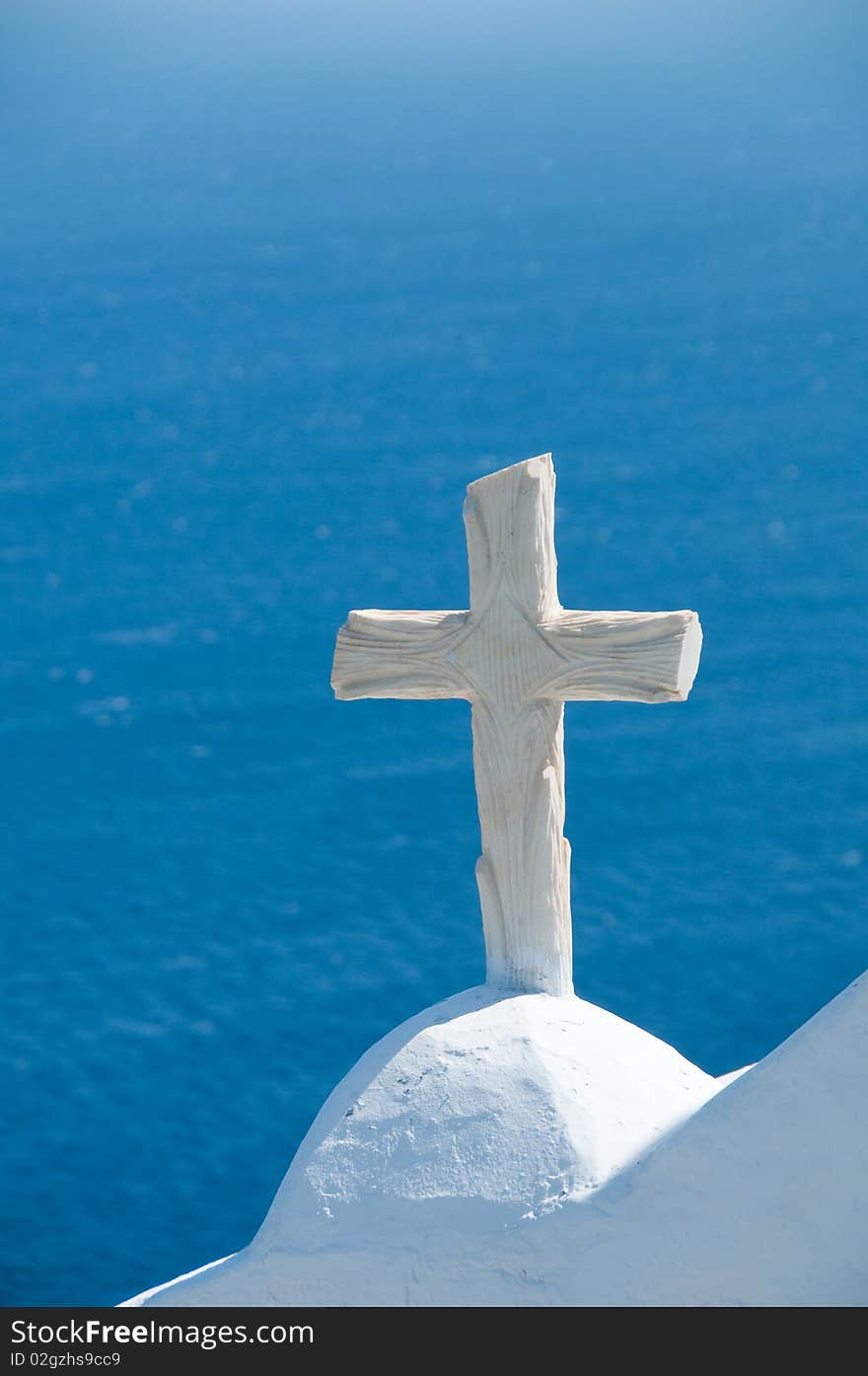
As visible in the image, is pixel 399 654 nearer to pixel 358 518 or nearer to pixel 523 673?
pixel 523 673

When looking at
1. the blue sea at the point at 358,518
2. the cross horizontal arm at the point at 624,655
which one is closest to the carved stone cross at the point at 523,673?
the cross horizontal arm at the point at 624,655

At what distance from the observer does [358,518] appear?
10.9 m

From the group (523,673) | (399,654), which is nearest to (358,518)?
(399,654)

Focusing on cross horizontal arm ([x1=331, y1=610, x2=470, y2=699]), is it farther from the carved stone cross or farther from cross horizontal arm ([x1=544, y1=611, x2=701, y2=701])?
cross horizontal arm ([x1=544, y1=611, x2=701, y2=701])

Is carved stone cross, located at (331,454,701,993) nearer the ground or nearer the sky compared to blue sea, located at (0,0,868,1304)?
nearer the ground

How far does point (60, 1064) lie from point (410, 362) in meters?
6.61

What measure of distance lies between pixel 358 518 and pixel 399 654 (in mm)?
8070

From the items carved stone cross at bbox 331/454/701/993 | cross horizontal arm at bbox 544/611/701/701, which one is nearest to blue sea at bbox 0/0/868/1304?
carved stone cross at bbox 331/454/701/993

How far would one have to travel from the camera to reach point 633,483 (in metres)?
10.8

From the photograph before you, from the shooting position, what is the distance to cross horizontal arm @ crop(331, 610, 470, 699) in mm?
2814

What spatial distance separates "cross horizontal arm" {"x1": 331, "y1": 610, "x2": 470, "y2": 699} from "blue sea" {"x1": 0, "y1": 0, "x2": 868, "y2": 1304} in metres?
3.97

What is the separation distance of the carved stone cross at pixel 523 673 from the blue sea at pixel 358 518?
3.93 metres

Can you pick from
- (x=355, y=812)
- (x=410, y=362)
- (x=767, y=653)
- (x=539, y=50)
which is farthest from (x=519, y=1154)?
(x=539, y=50)
